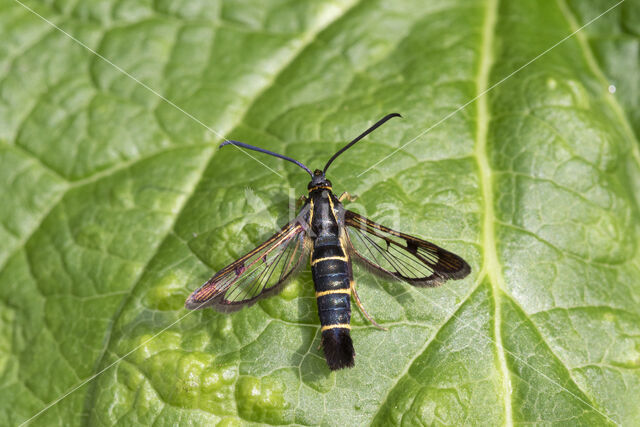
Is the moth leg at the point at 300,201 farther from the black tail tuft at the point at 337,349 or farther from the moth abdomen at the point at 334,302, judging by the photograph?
the black tail tuft at the point at 337,349

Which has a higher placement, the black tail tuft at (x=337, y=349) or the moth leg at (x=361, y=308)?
the moth leg at (x=361, y=308)

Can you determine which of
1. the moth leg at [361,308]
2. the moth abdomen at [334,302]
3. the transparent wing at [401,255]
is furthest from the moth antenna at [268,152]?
the moth leg at [361,308]

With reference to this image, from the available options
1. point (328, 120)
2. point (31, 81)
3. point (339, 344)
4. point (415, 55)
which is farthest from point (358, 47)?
point (31, 81)

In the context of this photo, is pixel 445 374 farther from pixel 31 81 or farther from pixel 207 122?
pixel 31 81

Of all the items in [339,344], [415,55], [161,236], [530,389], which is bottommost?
[161,236]

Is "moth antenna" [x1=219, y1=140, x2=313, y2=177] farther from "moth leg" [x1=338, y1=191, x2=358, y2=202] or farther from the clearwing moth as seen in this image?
"moth leg" [x1=338, y1=191, x2=358, y2=202]

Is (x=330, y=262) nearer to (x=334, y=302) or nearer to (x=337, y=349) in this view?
(x=334, y=302)

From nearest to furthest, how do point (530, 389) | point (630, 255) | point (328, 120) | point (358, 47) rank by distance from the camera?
1. point (530, 389)
2. point (630, 255)
3. point (328, 120)
4. point (358, 47)
